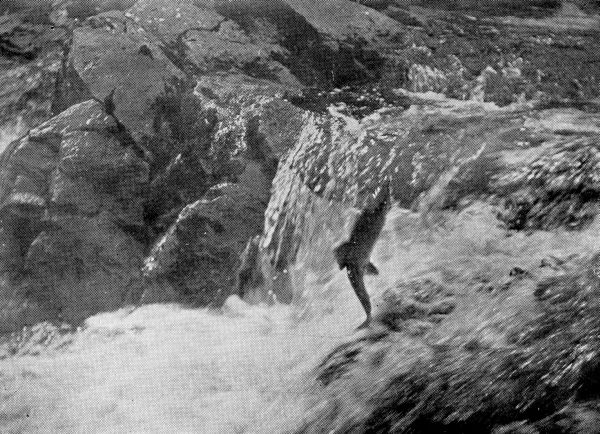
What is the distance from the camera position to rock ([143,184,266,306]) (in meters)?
2.76

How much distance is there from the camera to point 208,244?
2.80 meters

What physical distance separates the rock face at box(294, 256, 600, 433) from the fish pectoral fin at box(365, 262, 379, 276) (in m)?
0.25

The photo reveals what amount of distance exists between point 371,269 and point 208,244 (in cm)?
79

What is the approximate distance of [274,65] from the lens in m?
3.30

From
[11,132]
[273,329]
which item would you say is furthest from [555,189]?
[11,132]

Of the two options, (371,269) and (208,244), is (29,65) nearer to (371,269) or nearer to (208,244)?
(208,244)

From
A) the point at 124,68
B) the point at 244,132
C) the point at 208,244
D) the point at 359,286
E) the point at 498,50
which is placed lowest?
the point at 208,244

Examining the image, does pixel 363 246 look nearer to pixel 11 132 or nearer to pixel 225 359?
pixel 225 359

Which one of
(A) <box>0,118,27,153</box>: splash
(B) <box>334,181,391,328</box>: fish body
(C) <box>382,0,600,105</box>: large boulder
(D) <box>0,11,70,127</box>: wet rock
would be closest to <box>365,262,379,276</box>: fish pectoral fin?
(B) <box>334,181,391,328</box>: fish body

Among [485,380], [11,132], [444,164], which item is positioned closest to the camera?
[485,380]

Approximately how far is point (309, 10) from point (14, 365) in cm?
216

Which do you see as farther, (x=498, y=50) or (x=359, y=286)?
(x=498, y=50)

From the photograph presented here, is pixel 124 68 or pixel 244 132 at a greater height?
pixel 124 68

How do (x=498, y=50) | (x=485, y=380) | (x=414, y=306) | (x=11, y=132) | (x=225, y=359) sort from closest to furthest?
(x=485, y=380) → (x=414, y=306) → (x=225, y=359) → (x=11, y=132) → (x=498, y=50)
